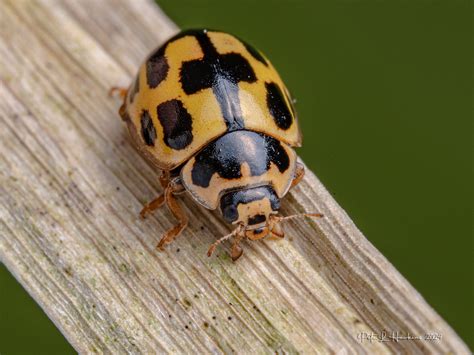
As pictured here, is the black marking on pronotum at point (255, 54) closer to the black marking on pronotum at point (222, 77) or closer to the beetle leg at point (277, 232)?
the black marking on pronotum at point (222, 77)

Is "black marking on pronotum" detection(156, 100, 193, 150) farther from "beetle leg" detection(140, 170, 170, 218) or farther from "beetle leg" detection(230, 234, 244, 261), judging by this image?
"beetle leg" detection(230, 234, 244, 261)

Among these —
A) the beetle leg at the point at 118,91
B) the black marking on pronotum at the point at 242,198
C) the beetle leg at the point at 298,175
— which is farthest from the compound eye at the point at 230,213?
the beetle leg at the point at 118,91

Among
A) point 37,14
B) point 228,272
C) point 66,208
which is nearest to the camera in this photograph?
point 228,272

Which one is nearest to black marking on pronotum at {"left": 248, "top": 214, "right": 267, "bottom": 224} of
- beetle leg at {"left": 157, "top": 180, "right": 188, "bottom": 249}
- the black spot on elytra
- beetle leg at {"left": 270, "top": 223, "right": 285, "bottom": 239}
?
beetle leg at {"left": 270, "top": 223, "right": 285, "bottom": 239}

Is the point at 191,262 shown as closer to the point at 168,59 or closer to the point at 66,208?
the point at 66,208

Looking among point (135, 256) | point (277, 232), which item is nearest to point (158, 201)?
point (135, 256)

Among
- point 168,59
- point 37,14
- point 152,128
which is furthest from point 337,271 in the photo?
point 37,14
